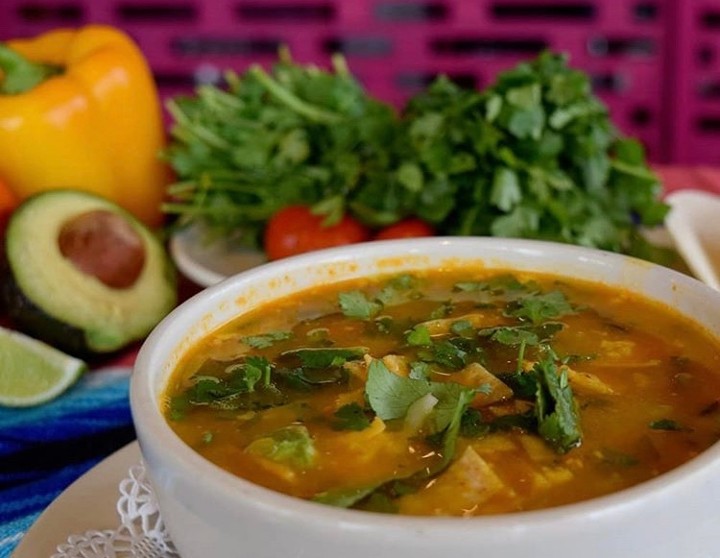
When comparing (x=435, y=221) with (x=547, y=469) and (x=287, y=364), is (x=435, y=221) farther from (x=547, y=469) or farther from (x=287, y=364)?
(x=547, y=469)

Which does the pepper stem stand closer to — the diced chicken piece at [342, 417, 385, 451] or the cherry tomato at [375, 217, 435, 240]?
the cherry tomato at [375, 217, 435, 240]

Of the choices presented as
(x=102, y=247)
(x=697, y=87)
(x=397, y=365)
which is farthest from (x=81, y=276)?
(x=697, y=87)

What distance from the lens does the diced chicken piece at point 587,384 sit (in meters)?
1.08

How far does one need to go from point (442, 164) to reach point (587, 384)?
3.69 feet

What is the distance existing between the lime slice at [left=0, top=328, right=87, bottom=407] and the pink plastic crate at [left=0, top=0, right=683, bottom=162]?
2544 mm

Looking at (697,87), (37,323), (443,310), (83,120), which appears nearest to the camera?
(443,310)

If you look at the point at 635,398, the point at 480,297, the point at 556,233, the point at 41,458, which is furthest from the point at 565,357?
the point at 556,233

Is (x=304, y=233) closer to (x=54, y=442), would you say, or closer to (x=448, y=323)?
(x=54, y=442)

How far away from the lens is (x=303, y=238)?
2.23 meters

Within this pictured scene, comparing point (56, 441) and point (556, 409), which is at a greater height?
point (556, 409)

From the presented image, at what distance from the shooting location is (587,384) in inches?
42.9

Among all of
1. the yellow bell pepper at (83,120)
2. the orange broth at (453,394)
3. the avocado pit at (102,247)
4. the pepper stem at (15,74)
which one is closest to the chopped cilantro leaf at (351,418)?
the orange broth at (453,394)

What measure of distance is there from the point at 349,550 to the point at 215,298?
1.85 feet

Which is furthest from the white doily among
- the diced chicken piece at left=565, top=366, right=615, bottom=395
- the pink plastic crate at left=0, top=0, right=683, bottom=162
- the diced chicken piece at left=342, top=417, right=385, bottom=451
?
Result: the pink plastic crate at left=0, top=0, right=683, bottom=162
